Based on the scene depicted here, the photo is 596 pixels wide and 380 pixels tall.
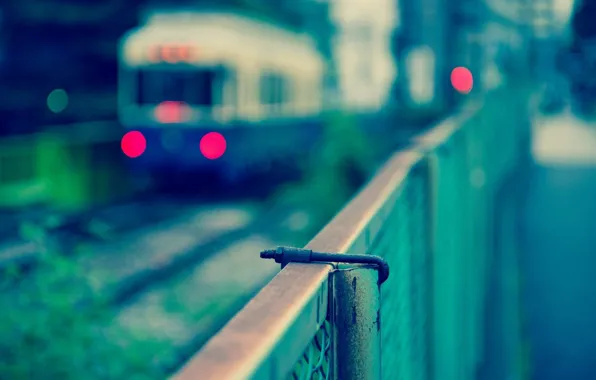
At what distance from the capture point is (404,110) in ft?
95.0

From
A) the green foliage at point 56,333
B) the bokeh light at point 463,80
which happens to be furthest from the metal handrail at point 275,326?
the bokeh light at point 463,80

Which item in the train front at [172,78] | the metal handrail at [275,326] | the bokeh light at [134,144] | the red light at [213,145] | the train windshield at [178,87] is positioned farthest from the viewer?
the train windshield at [178,87]

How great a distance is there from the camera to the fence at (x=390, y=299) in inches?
71.2

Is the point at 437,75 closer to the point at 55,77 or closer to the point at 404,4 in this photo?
the point at 404,4

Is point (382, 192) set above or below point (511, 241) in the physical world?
above

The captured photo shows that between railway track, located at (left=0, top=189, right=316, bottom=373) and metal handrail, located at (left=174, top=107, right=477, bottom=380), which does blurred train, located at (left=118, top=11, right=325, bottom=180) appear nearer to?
railway track, located at (left=0, top=189, right=316, bottom=373)

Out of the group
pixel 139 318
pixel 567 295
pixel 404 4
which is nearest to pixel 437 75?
pixel 404 4

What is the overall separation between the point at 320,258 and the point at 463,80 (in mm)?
28076

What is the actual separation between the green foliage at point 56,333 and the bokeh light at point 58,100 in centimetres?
2080

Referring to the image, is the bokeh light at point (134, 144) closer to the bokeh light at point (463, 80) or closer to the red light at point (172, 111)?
the red light at point (172, 111)

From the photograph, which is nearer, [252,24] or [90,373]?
[90,373]

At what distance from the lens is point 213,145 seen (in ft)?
55.5

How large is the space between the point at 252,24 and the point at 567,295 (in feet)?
38.6

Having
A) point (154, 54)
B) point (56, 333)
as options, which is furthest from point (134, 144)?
point (56, 333)
